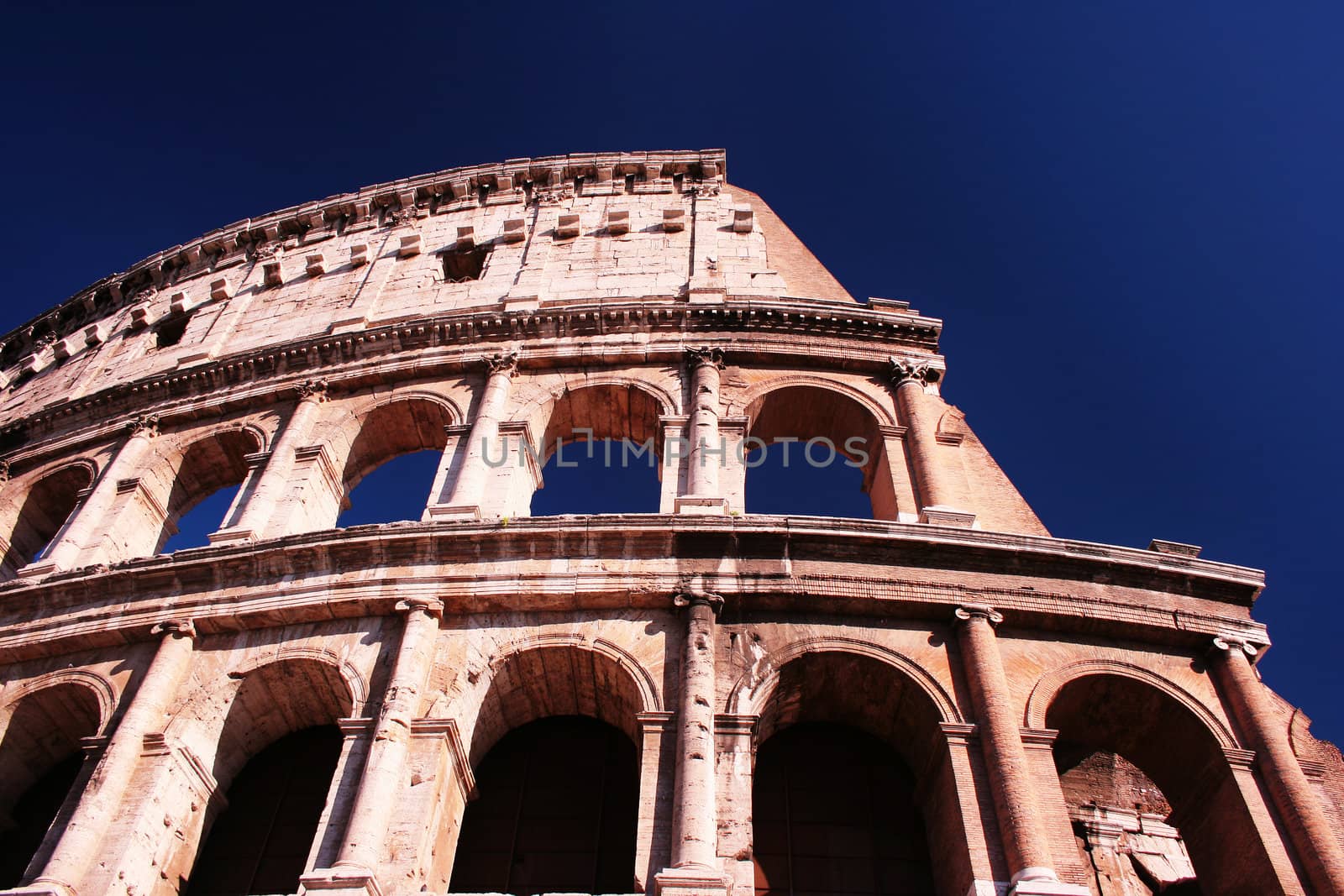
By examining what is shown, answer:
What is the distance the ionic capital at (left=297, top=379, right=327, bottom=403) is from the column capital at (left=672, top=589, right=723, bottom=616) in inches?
287

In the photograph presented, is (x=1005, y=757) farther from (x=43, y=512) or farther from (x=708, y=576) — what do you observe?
(x=43, y=512)

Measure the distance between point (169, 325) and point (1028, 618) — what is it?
17.0m

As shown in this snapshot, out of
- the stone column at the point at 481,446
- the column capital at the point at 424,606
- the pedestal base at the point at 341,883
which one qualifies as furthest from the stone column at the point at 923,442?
the pedestal base at the point at 341,883

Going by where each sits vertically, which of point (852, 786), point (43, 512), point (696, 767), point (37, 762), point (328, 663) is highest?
point (43, 512)

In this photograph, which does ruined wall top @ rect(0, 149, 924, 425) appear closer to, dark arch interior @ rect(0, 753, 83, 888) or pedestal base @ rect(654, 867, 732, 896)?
dark arch interior @ rect(0, 753, 83, 888)

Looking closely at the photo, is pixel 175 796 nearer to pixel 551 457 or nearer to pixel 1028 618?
pixel 551 457

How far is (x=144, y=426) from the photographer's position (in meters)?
16.2

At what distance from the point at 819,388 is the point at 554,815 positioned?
6942 millimetres

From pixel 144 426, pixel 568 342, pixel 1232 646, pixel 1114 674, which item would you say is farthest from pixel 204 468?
pixel 1232 646

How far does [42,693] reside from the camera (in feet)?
39.0

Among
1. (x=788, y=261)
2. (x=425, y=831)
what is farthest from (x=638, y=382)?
(x=425, y=831)

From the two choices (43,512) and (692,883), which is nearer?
(692,883)

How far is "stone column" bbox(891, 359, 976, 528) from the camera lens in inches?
494

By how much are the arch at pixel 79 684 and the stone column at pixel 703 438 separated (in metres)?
6.50
